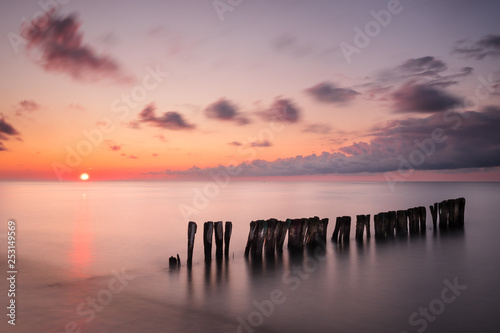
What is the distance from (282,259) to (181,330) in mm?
6589

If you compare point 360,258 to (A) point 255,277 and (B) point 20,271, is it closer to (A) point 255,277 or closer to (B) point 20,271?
(A) point 255,277

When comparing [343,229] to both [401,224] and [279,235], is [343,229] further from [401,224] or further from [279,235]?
[279,235]

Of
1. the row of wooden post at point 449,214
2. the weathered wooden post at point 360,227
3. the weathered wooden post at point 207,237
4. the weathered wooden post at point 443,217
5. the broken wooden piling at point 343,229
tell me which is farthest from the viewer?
the row of wooden post at point 449,214

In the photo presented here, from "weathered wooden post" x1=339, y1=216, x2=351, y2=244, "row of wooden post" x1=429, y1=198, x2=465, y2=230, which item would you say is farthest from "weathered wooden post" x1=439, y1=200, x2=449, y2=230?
"weathered wooden post" x1=339, y1=216, x2=351, y2=244

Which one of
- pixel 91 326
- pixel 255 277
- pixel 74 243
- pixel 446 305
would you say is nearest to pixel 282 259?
pixel 255 277

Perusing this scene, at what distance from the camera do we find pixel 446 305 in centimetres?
945

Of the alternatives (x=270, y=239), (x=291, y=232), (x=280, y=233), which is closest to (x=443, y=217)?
(x=291, y=232)

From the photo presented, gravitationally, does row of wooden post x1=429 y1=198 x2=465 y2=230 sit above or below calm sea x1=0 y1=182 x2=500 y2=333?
above

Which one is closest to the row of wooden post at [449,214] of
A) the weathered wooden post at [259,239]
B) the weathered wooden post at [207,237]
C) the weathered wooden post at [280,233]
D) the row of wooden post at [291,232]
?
the row of wooden post at [291,232]

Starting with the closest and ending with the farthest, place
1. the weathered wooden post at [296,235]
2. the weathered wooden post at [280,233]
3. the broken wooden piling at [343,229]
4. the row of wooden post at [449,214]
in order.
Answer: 1. the weathered wooden post at [280,233]
2. the weathered wooden post at [296,235]
3. the broken wooden piling at [343,229]
4. the row of wooden post at [449,214]

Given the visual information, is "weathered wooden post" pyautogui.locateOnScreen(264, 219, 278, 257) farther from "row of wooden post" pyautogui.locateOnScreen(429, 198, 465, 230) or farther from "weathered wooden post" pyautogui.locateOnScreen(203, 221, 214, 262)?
"row of wooden post" pyautogui.locateOnScreen(429, 198, 465, 230)

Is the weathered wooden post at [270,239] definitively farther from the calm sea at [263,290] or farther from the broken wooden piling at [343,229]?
the broken wooden piling at [343,229]

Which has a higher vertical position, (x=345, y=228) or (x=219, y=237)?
(x=219, y=237)

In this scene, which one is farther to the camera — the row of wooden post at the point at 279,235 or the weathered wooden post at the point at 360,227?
the weathered wooden post at the point at 360,227
